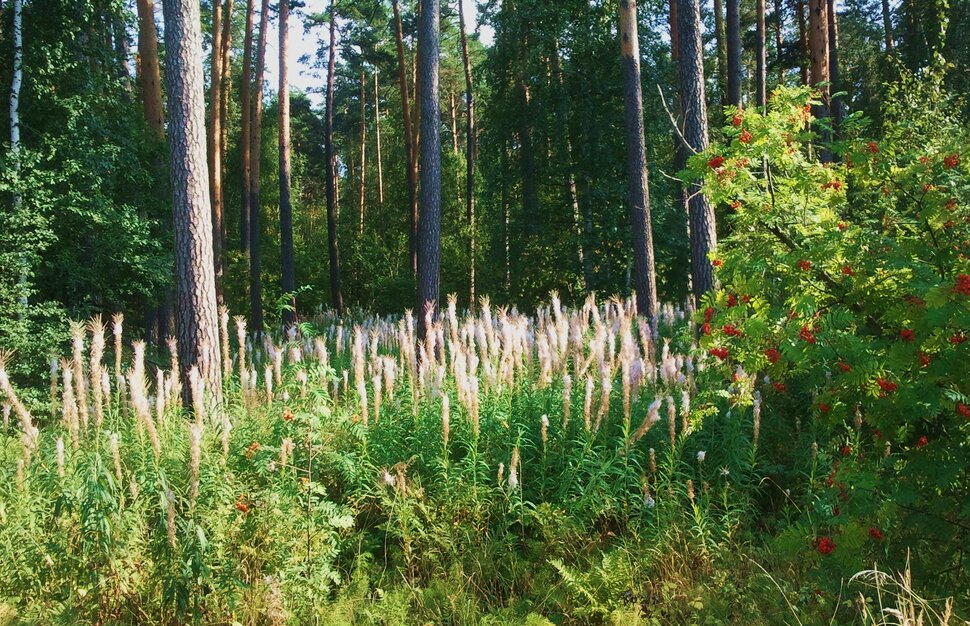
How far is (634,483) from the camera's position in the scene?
4809 mm

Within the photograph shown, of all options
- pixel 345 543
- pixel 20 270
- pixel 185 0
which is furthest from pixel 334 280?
pixel 345 543

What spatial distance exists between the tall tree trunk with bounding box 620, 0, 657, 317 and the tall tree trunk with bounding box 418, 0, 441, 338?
128 inches

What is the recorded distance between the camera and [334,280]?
73.3ft

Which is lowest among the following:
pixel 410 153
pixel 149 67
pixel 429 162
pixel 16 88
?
pixel 429 162

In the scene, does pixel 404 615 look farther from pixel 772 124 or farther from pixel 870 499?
pixel 772 124

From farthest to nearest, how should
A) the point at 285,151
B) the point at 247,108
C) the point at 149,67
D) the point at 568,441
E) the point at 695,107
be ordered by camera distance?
the point at 247,108 < the point at 285,151 < the point at 149,67 < the point at 695,107 < the point at 568,441

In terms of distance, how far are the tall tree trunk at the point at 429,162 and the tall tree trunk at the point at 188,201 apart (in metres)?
3.71

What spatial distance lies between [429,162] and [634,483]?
6.65 meters

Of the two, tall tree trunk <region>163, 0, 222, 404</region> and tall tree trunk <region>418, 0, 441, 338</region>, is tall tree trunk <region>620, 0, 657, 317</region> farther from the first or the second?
tall tree trunk <region>163, 0, 222, 404</region>

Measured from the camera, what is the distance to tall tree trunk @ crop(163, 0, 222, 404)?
22.6 ft

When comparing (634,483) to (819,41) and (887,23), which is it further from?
(887,23)

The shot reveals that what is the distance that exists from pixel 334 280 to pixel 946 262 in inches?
806

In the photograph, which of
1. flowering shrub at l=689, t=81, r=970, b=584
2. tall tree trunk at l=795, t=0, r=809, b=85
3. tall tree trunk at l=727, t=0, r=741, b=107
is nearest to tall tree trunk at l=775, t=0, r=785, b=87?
tall tree trunk at l=795, t=0, r=809, b=85

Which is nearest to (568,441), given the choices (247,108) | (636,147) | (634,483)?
(634,483)
